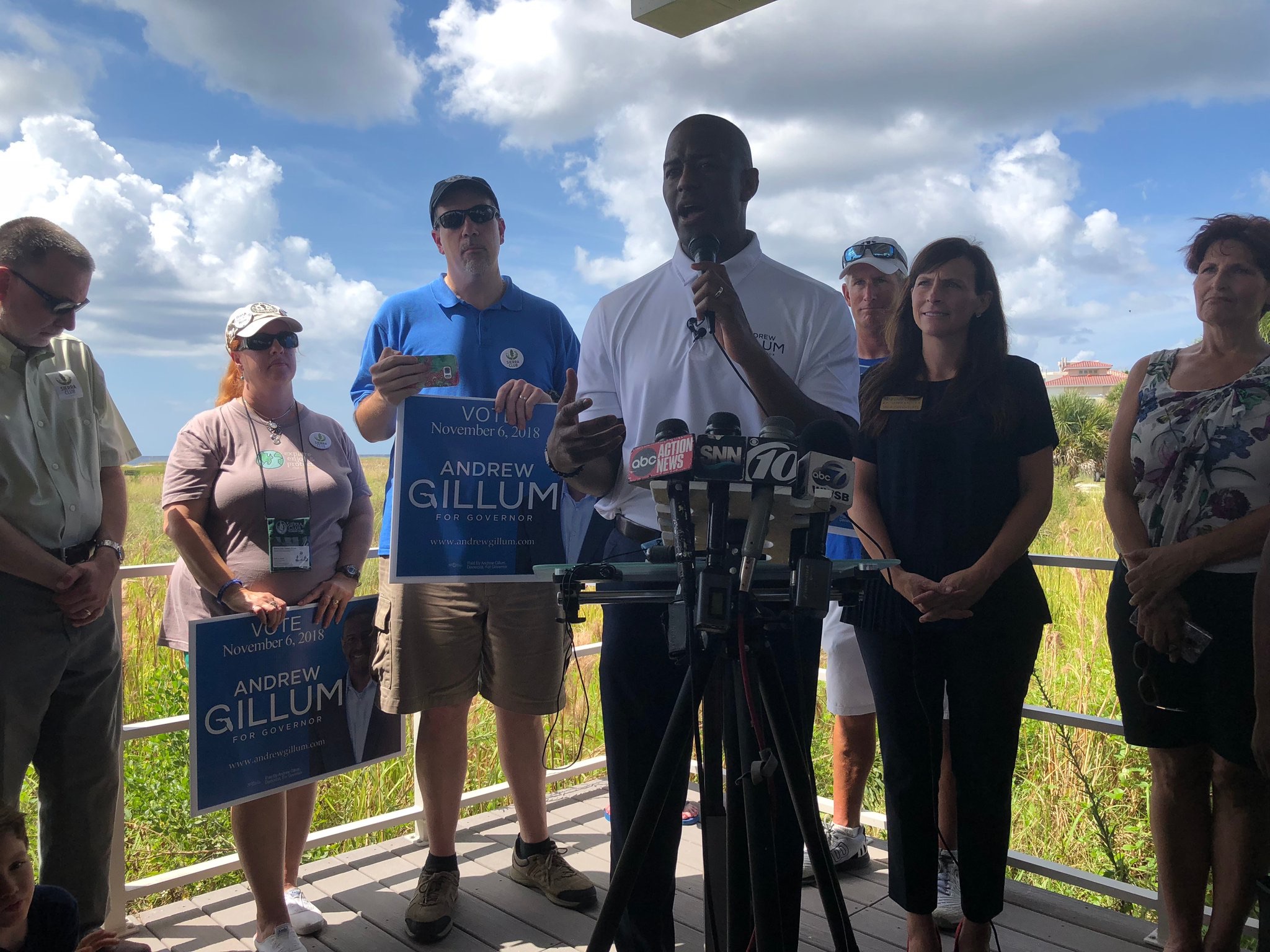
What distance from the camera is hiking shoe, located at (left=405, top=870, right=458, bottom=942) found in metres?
2.85

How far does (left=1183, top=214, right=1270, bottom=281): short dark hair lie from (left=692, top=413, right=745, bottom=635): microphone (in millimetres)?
1934

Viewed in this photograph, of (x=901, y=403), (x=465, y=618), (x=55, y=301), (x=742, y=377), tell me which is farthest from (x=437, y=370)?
(x=901, y=403)

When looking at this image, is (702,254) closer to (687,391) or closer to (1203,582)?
(687,391)

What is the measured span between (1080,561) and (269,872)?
2.68 meters

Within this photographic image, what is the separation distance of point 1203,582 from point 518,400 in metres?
1.98

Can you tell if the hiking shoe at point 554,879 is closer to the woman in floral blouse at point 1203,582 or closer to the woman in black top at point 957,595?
the woman in black top at point 957,595

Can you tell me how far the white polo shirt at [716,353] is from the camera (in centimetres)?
200

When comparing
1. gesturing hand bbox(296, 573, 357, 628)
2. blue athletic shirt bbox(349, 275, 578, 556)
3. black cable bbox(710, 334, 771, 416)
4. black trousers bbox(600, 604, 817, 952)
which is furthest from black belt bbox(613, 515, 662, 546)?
gesturing hand bbox(296, 573, 357, 628)

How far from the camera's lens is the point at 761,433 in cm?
144

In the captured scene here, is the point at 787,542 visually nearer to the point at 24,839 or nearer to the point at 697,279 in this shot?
the point at 697,279

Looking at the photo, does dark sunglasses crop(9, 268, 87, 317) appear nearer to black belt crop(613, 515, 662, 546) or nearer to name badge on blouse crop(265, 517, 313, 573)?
name badge on blouse crop(265, 517, 313, 573)

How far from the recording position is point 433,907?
2916 millimetres

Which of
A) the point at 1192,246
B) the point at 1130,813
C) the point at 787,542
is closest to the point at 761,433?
the point at 787,542

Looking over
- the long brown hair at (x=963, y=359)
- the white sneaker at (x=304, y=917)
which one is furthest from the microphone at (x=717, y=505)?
the white sneaker at (x=304, y=917)
